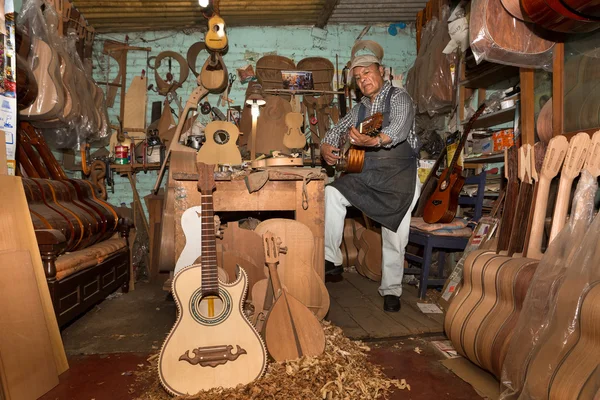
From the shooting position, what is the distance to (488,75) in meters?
4.02

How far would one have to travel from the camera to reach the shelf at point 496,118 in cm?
367

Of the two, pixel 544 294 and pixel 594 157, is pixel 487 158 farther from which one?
pixel 544 294

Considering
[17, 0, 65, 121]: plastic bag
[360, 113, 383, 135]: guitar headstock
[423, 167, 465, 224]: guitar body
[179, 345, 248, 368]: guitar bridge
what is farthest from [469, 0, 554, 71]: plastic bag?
[17, 0, 65, 121]: plastic bag

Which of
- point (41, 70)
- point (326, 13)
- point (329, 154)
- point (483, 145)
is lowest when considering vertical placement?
point (329, 154)

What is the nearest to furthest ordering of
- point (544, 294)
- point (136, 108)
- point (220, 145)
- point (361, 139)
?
point (544, 294)
point (361, 139)
point (220, 145)
point (136, 108)

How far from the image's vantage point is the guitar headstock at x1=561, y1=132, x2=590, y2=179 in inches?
73.1

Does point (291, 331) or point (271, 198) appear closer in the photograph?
point (291, 331)

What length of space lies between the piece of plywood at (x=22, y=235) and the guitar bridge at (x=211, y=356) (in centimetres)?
79

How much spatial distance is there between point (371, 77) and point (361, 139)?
0.71 metres

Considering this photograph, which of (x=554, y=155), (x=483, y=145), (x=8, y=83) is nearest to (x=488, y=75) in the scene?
(x=483, y=145)

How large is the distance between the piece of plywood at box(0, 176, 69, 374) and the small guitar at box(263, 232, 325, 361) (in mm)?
1144

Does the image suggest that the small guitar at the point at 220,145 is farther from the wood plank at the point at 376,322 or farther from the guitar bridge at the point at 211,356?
the guitar bridge at the point at 211,356

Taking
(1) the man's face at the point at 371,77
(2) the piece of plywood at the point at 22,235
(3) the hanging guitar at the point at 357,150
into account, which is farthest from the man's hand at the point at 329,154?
(2) the piece of plywood at the point at 22,235

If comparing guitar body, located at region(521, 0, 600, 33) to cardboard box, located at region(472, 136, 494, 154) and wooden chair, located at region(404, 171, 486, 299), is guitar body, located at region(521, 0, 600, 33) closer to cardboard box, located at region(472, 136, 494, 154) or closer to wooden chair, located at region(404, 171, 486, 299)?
wooden chair, located at region(404, 171, 486, 299)
